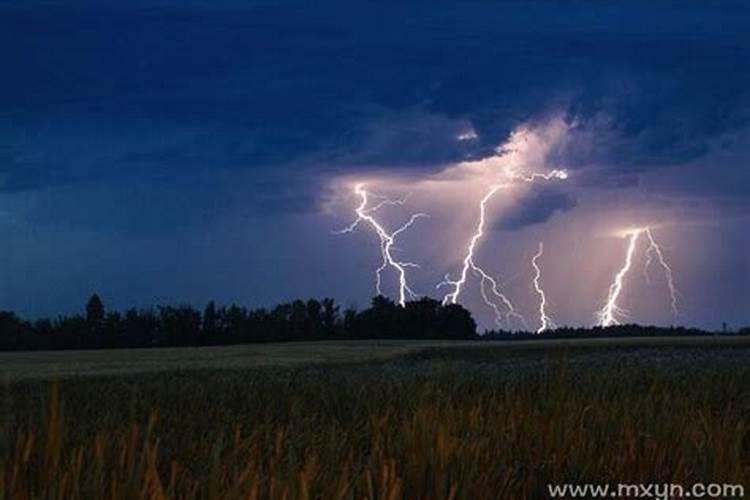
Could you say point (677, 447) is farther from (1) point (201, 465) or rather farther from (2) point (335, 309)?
(2) point (335, 309)

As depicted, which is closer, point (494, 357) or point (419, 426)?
point (419, 426)

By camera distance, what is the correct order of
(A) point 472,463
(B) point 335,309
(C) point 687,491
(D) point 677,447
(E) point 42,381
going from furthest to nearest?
(B) point 335,309 → (E) point 42,381 → (D) point 677,447 → (C) point 687,491 → (A) point 472,463

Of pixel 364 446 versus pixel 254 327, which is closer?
pixel 364 446

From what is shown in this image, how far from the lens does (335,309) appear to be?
5381 centimetres

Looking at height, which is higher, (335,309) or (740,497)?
(335,309)

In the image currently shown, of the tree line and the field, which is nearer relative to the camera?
the field

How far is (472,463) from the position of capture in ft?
17.1

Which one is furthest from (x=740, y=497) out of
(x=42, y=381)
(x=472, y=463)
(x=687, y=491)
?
(x=42, y=381)

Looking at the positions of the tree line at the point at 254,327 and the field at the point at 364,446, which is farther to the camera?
the tree line at the point at 254,327

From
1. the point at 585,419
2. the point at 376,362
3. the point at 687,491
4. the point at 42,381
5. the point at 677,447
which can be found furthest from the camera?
the point at 376,362

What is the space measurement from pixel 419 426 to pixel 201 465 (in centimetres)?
120

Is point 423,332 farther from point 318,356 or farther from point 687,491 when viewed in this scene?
point 687,491

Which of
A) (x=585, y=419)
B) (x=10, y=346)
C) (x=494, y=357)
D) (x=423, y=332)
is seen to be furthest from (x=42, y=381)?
(x=423, y=332)

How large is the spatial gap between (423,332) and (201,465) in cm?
4996
